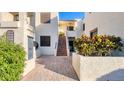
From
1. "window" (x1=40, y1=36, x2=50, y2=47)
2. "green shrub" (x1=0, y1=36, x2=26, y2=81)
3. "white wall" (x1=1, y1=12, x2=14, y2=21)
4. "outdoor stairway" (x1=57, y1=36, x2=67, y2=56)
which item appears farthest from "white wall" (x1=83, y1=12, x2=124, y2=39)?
"window" (x1=40, y1=36, x2=50, y2=47)

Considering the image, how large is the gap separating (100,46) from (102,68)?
1406mm

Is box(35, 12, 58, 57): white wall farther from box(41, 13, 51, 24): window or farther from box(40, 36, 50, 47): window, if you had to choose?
box(41, 13, 51, 24): window

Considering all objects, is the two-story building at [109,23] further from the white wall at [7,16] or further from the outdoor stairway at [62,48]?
the outdoor stairway at [62,48]

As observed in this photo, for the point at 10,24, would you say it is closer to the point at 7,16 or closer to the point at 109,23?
the point at 7,16

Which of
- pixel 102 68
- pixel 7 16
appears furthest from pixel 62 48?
pixel 102 68

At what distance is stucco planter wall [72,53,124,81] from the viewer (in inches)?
371

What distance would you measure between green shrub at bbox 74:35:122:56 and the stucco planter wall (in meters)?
1.08

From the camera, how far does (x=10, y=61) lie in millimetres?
8344

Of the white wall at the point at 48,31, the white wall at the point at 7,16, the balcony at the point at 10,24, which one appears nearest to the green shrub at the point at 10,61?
the balcony at the point at 10,24
